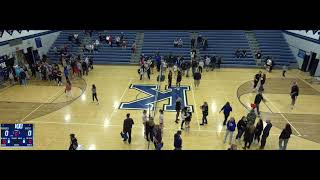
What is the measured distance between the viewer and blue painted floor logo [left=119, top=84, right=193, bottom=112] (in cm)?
1565

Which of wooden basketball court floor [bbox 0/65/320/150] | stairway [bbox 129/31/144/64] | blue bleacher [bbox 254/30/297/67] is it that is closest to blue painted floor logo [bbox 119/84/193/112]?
wooden basketball court floor [bbox 0/65/320/150]

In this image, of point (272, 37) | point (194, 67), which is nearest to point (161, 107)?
point (194, 67)

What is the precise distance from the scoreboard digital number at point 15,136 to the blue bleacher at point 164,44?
1683 cm

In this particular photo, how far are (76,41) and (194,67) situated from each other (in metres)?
12.7

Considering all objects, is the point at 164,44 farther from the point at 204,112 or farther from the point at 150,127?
the point at 150,127

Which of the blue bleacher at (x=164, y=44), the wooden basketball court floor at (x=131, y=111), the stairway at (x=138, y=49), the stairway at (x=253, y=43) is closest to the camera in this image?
the wooden basketball court floor at (x=131, y=111)

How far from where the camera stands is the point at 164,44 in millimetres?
27875

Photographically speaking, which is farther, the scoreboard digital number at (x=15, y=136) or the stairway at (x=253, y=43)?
the stairway at (x=253, y=43)

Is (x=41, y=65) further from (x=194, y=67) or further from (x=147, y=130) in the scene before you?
(x=147, y=130)

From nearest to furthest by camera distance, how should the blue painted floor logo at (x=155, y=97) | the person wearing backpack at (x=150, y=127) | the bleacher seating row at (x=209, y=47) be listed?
the person wearing backpack at (x=150, y=127) → the blue painted floor logo at (x=155, y=97) → the bleacher seating row at (x=209, y=47)

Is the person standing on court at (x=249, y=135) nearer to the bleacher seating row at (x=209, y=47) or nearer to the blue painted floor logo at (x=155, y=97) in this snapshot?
the blue painted floor logo at (x=155, y=97)

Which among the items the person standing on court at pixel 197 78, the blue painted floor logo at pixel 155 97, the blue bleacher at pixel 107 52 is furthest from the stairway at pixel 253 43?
the blue bleacher at pixel 107 52

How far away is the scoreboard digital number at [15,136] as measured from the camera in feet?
35.2

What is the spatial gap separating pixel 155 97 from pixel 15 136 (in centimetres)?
813
